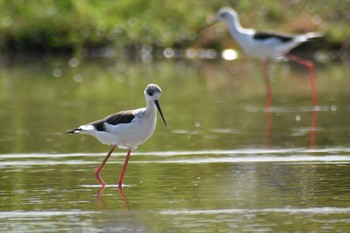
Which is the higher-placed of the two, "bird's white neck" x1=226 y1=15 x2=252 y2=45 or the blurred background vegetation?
the blurred background vegetation

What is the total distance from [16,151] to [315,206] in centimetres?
485

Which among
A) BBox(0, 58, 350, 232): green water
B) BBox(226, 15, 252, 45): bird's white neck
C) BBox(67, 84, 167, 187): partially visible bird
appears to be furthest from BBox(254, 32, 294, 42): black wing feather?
BBox(67, 84, 167, 187): partially visible bird

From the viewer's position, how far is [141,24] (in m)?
31.6

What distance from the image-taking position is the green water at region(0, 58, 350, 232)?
8336 mm

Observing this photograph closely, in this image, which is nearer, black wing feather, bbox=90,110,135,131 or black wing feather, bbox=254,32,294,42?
black wing feather, bbox=90,110,135,131

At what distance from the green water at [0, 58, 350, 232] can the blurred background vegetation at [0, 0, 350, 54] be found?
8474 mm

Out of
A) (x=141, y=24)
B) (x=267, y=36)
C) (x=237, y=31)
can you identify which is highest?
(x=141, y=24)

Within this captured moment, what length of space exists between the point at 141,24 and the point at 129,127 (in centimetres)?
2183

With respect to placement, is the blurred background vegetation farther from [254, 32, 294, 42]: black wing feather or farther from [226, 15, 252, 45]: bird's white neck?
[254, 32, 294, 42]: black wing feather

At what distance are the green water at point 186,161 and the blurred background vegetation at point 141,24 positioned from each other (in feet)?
27.8

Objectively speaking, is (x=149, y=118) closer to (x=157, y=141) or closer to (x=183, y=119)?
(x=157, y=141)

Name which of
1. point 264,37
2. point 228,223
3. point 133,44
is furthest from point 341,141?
point 133,44

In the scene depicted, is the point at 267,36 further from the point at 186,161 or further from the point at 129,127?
the point at 129,127

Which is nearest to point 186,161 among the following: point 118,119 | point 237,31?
point 118,119
